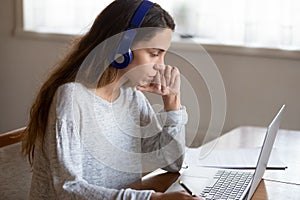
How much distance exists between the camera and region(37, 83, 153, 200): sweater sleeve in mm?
1177

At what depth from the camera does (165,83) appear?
1545mm

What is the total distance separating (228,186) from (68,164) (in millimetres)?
442

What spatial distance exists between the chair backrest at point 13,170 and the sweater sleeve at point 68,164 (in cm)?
32

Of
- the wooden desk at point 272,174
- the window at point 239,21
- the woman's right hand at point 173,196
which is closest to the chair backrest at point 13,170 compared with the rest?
the wooden desk at point 272,174

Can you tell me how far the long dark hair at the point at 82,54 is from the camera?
4.35 ft

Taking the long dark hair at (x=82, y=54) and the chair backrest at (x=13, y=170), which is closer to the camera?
the long dark hair at (x=82, y=54)

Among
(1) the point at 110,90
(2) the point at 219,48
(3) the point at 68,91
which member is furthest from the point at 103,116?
(2) the point at 219,48

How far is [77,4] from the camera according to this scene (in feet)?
11.4

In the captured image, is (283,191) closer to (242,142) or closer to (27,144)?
(242,142)

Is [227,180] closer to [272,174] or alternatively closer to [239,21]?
[272,174]

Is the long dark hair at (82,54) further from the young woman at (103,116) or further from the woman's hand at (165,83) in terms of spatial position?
the woman's hand at (165,83)

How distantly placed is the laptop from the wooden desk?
0.10 feet

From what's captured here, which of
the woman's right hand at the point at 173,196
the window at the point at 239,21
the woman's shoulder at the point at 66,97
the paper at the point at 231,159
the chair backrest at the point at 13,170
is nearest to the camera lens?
the woman's right hand at the point at 173,196

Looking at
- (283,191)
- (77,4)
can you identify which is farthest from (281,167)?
(77,4)
